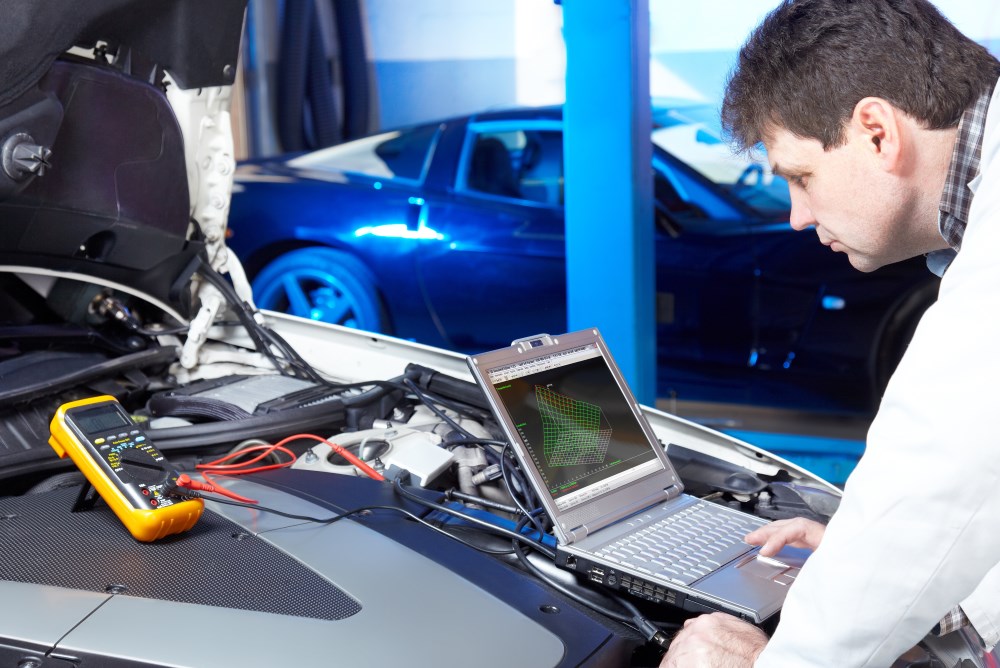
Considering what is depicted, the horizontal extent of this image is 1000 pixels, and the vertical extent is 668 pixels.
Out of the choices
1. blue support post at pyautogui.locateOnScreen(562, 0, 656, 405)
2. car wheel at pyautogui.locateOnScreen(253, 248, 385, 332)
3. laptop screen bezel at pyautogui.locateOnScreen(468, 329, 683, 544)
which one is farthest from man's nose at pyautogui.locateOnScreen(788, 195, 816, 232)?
car wheel at pyautogui.locateOnScreen(253, 248, 385, 332)

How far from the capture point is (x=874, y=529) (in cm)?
84

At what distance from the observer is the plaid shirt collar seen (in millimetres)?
1040

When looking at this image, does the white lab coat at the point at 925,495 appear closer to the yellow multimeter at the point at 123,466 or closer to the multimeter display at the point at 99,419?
the yellow multimeter at the point at 123,466

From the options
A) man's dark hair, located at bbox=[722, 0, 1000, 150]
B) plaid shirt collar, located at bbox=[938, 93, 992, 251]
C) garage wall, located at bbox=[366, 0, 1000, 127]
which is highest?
garage wall, located at bbox=[366, 0, 1000, 127]

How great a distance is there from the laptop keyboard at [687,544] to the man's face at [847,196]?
416 mm

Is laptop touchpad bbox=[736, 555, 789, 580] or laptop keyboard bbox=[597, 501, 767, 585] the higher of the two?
laptop keyboard bbox=[597, 501, 767, 585]

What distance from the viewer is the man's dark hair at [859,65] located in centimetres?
106

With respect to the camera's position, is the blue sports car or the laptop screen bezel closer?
the laptop screen bezel

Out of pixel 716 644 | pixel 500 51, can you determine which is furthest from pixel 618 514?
pixel 500 51

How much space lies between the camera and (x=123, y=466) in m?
1.31

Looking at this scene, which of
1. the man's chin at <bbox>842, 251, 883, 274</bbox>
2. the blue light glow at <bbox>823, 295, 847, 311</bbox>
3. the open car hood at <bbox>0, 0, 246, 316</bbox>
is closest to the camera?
the man's chin at <bbox>842, 251, 883, 274</bbox>

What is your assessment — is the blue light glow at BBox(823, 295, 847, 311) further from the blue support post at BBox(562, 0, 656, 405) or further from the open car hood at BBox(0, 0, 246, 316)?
the open car hood at BBox(0, 0, 246, 316)

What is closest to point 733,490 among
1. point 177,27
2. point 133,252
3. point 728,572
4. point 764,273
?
point 728,572

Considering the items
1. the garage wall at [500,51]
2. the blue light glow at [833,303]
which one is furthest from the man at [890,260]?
the garage wall at [500,51]
